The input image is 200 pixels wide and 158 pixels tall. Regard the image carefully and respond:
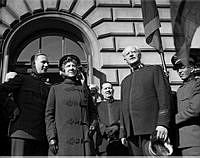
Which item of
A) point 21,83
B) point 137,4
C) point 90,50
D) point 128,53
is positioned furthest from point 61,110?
point 137,4

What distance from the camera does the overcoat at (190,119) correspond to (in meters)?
3.52

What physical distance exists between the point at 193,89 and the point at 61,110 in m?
1.48

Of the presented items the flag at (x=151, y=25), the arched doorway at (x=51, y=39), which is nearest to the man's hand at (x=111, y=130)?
the flag at (x=151, y=25)

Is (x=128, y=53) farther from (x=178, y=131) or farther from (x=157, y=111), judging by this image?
(x=178, y=131)

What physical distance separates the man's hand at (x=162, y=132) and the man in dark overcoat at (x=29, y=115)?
4.15 ft

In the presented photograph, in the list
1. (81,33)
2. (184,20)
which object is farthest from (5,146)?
(81,33)

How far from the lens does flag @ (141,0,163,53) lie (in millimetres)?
5043

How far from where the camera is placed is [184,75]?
3986 millimetres

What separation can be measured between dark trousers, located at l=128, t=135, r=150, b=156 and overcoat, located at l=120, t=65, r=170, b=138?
6 centimetres

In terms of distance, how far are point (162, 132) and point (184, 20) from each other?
1.68 meters

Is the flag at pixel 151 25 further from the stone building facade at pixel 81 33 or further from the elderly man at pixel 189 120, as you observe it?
the stone building facade at pixel 81 33

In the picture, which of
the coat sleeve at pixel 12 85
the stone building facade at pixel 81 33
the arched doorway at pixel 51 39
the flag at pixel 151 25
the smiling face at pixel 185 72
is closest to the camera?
the coat sleeve at pixel 12 85

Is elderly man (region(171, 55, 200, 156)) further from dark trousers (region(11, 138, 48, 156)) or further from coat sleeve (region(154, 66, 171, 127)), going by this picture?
dark trousers (region(11, 138, 48, 156))

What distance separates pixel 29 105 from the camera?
3811mm
